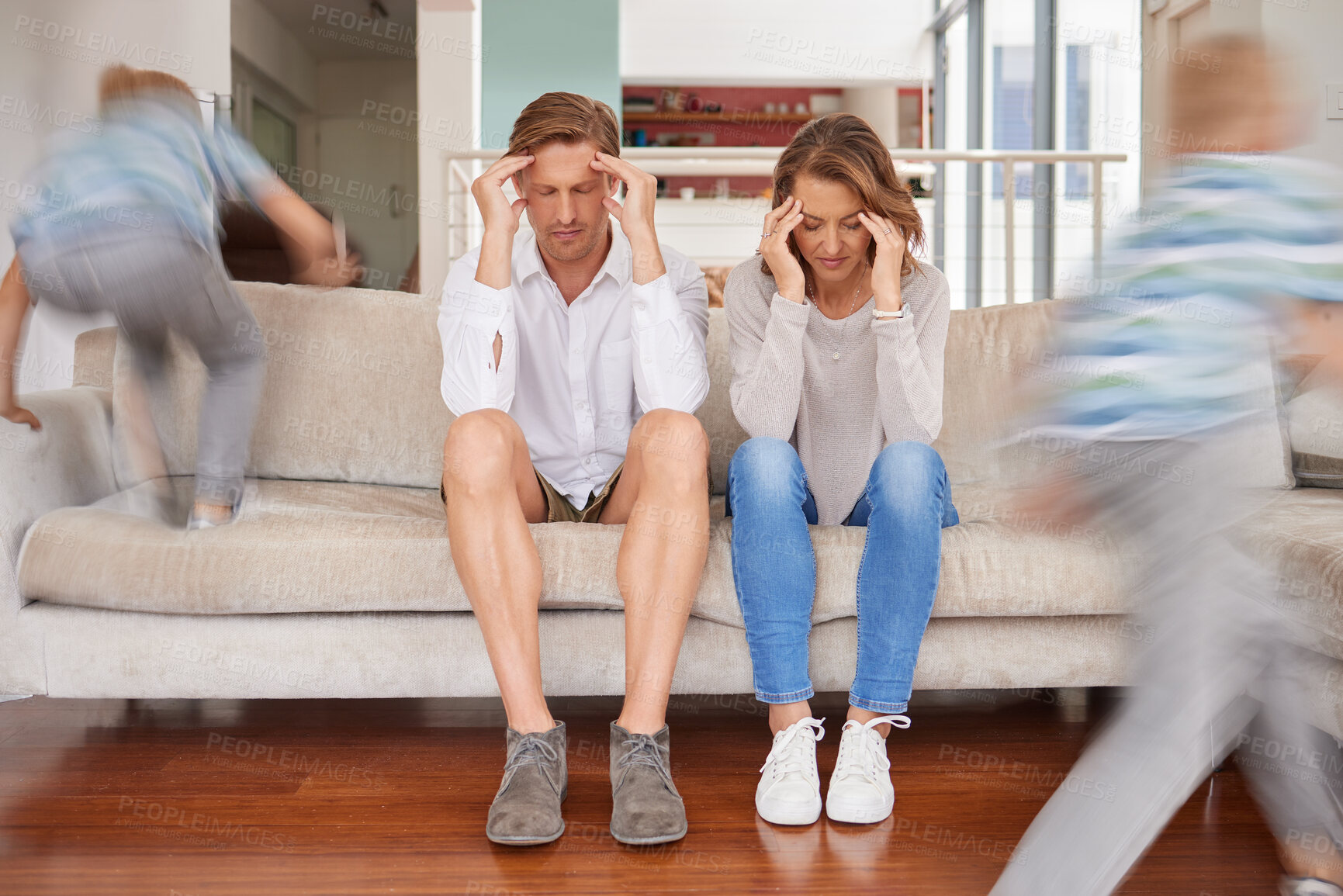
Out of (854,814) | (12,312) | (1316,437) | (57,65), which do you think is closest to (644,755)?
(854,814)

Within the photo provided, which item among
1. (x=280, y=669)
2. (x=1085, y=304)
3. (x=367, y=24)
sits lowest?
(x=280, y=669)

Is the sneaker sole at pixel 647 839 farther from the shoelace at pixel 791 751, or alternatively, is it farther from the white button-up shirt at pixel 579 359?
the white button-up shirt at pixel 579 359

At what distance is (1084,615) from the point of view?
159cm

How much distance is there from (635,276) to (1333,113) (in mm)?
3087

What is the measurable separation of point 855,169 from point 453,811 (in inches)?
41.2

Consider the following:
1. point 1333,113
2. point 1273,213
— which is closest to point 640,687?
point 1273,213

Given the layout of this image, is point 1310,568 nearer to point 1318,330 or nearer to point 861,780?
point 861,780

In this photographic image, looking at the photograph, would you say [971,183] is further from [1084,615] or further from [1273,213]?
[1273,213]

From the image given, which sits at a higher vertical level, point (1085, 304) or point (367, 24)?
point (367, 24)

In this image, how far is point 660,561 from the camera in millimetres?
1365

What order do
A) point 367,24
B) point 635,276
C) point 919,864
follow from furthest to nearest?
1. point 367,24
2. point 635,276
3. point 919,864

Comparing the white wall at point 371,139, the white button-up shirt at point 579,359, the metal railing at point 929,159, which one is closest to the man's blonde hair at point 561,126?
the white button-up shirt at point 579,359

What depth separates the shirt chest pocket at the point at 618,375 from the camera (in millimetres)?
1686

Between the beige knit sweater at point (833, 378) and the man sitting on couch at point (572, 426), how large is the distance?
86mm
